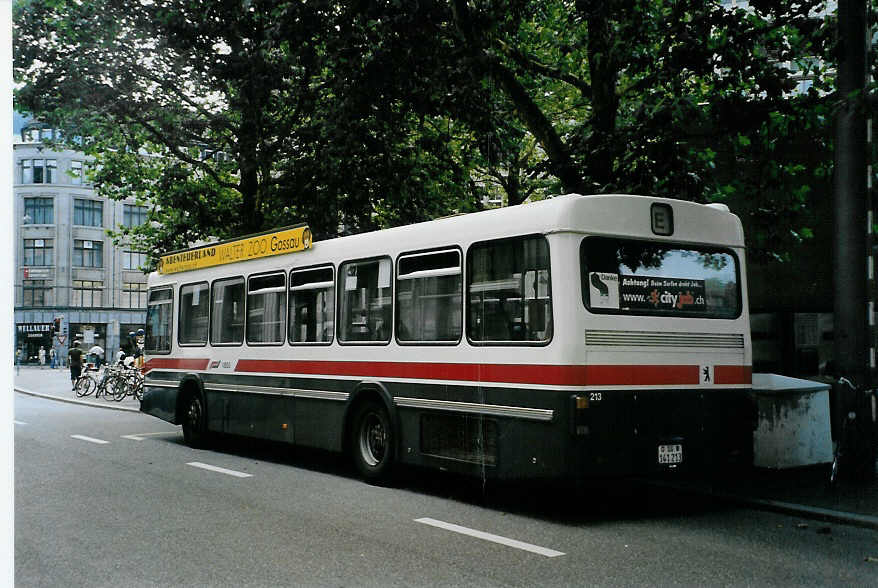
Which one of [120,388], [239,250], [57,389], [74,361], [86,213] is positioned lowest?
[57,389]

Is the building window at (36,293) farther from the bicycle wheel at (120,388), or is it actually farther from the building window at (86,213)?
the bicycle wheel at (120,388)

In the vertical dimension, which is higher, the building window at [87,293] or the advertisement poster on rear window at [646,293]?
the building window at [87,293]

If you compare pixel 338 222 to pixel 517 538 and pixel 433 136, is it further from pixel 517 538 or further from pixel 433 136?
pixel 517 538

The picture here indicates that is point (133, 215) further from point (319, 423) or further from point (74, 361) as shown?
point (319, 423)

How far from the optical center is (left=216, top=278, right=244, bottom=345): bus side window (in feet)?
42.0

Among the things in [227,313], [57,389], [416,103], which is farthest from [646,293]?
[57,389]

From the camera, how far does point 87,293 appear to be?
14750 mm

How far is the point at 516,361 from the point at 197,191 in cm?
1672

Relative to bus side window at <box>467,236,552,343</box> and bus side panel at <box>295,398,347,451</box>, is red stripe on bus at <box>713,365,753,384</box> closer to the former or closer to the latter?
bus side window at <box>467,236,552,343</box>

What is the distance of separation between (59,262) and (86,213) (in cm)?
622

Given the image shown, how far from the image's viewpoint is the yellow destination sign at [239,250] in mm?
11641

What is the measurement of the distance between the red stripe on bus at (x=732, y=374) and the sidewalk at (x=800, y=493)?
43.9 inches

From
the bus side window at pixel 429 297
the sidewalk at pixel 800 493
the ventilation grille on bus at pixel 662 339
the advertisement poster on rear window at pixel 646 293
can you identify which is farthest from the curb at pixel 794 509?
the bus side window at pixel 429 297

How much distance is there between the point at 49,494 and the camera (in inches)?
362
